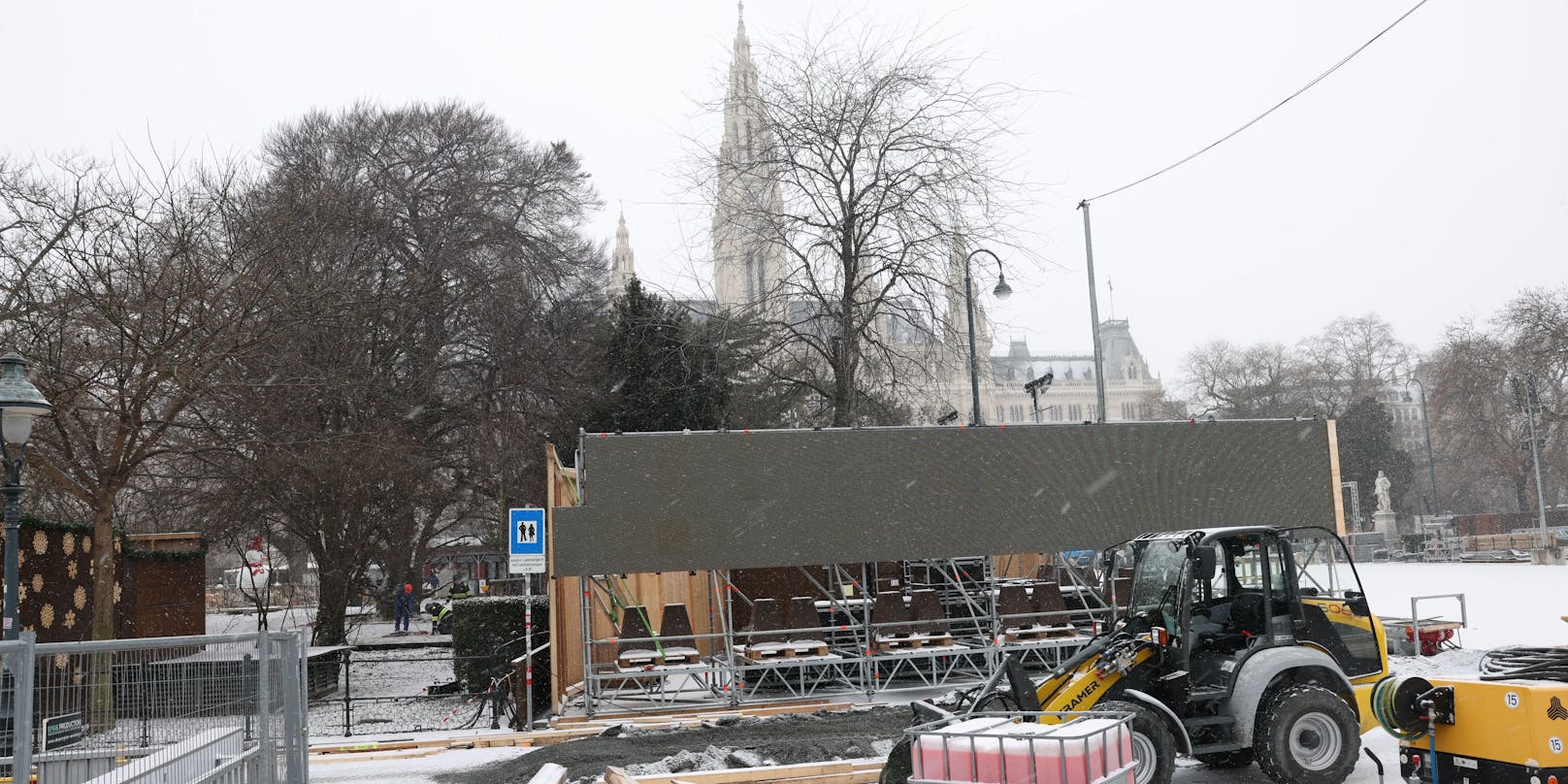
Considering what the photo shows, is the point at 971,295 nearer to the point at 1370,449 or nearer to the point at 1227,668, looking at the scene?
the point at 1227,668

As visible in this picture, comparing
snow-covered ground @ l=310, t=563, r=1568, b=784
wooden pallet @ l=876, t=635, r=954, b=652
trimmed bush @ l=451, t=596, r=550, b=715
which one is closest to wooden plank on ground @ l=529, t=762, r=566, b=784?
snow-covered ground @ l=310, t=563, r=1568, b=784

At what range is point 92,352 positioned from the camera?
1783 cm

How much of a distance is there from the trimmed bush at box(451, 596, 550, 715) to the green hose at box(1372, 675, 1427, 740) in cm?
1244

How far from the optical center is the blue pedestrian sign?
584 inches

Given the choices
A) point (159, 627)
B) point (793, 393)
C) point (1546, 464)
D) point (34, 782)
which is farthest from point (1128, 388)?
point (34, 782)

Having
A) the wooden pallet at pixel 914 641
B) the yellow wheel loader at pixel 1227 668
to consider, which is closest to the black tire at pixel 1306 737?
the yellow wheel loader at pixel 1227 668

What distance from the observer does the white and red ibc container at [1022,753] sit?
285 inches

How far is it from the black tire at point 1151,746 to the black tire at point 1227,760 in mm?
1929

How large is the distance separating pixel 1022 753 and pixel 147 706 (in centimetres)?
567

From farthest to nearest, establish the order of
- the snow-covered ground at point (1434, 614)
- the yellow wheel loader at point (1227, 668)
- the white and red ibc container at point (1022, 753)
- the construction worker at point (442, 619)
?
1. the construction worker at point (442, 619)
2. the snow-covered ground at point (1434, 614)
3. the yellow wheel loader at point (1227, 668)
4. the white and red ibc container at point (1022, 753)

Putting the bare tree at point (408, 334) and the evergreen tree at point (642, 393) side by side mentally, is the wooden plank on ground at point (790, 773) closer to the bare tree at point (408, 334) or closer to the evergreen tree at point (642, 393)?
the bare tree at point (408, 334)

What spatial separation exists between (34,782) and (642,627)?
1016 centimetres

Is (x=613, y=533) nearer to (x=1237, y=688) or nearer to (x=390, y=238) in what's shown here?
(x=1237, y=688)

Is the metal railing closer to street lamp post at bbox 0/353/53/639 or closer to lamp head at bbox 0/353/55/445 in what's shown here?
street lamp post at bbox 0/353/53/639
